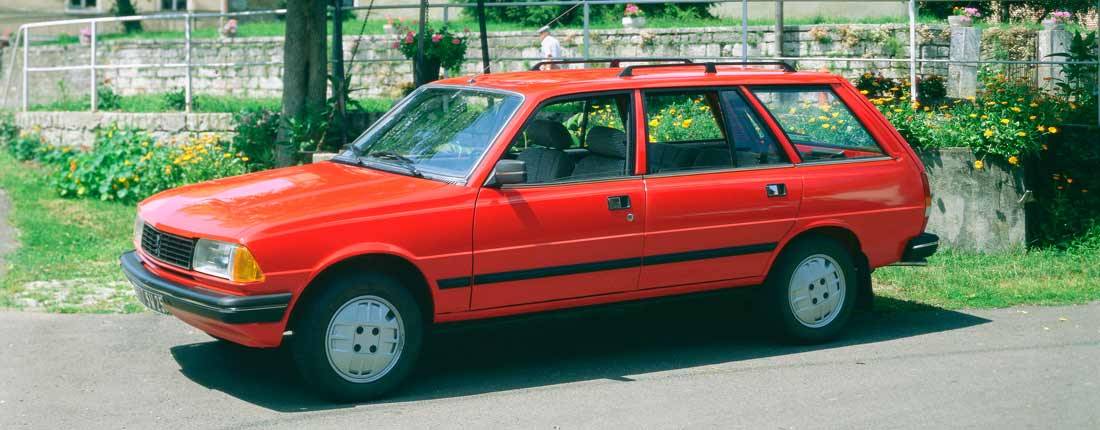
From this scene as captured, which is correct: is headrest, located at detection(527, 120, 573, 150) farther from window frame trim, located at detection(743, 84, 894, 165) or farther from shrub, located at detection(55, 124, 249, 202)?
shrub, located at detection(55, 124, 249, 202)

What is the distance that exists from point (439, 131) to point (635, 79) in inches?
44.6

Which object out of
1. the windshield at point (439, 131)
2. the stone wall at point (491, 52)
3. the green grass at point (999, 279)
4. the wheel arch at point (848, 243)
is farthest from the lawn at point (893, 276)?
the stone wall at point (491, 52)

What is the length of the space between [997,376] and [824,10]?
18.4 m

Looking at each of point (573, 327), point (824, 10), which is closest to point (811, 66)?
point (824, 10)

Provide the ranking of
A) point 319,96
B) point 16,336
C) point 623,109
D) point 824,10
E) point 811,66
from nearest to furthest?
point 623,109 < point 16,336 < point 319,96 < point 811,66 < point 824,10

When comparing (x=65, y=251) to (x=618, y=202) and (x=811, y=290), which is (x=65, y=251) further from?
(x=811, y=290)

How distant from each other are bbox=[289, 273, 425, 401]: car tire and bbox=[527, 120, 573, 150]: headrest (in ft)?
3.99

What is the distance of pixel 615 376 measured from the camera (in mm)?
6957

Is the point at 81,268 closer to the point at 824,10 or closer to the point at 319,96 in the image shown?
the point at 319,96

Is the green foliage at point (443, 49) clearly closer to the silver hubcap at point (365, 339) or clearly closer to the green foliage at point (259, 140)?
the green foliage at point (259, 140)

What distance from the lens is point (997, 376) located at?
681 centimetres

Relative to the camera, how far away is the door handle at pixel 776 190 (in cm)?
728

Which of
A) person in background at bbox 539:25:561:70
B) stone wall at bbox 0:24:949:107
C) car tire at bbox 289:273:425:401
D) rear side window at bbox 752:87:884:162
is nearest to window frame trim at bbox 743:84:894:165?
rear side window at bbox 752:87:884:162

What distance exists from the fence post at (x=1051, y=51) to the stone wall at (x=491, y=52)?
4.23 ft
